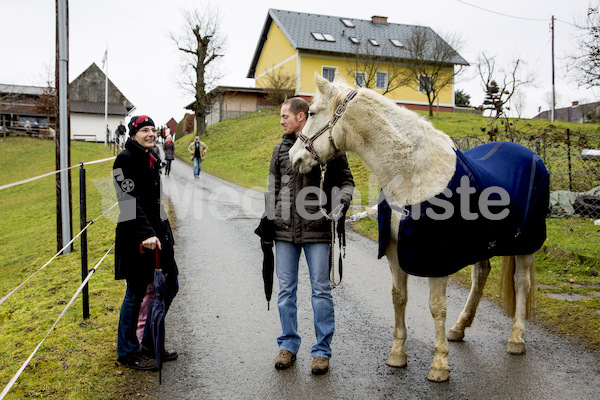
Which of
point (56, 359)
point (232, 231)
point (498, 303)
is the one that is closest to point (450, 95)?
point (232, 231)

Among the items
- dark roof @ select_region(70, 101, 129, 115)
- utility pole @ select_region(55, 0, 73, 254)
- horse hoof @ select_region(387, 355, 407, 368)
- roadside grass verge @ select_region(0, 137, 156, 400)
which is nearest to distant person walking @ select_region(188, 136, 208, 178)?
roadside grass verge @ select_region(0, 137, 156, 400)

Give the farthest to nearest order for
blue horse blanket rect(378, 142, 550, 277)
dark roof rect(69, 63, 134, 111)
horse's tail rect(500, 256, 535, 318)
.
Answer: dark roof rect(69, 63, 134, 111)
horse's tail rect(500, 256, 535, 318)
blue horse blanket rect(378, 142, 550, 277)

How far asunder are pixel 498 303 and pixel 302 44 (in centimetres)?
3500

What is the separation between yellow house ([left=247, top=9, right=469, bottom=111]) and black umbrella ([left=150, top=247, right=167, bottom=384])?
32.9 meters

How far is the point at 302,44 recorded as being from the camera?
124 ft

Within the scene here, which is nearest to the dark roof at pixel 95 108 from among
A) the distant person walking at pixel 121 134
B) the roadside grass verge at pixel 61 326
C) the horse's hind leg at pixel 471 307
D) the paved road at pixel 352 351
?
the distant person walking at pixel 121 134

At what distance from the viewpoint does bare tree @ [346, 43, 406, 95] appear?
97.3 feet

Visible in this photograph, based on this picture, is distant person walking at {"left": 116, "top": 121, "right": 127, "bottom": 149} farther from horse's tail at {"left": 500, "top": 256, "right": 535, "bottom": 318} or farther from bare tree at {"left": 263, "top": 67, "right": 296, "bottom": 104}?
horse's tail at {"left": 500, "top": 256, "right": 535, "bottom": 318}

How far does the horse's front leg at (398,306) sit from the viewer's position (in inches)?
153

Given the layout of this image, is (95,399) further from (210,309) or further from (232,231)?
(232,231)

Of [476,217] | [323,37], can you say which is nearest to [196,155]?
[476,217]

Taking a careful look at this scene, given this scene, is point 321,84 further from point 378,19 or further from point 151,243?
point 378,19

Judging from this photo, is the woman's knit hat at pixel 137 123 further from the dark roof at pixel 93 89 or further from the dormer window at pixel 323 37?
the dark roof at pixel 93 89

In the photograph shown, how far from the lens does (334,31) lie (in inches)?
1603
